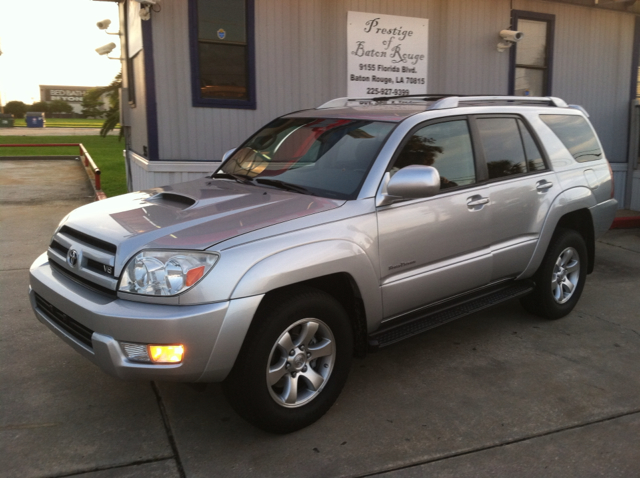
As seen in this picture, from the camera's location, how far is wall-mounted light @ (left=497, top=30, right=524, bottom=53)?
9578 millimetres

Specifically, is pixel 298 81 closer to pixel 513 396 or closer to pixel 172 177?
pixel 172 177

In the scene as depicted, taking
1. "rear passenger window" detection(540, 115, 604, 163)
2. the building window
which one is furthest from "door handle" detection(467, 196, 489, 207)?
the building window

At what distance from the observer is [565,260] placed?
528 centimetres

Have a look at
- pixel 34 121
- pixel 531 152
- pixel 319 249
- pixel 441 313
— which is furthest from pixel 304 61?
pixel 34 121

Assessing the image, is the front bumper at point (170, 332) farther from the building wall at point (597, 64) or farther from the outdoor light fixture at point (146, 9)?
the building wall at point (597, 64)

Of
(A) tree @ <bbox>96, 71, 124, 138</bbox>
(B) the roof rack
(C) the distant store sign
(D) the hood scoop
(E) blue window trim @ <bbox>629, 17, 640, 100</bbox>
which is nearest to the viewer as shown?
(D) the hood scoop

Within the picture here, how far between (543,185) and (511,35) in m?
5.58

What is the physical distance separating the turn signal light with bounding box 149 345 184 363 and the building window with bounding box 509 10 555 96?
8636 millimetres

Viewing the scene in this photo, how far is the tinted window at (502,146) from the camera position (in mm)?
4578

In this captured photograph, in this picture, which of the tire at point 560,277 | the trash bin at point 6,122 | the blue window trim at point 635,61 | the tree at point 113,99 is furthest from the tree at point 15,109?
the tire at point 560,277

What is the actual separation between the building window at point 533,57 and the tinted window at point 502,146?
5.81m

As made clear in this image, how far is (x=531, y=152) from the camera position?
4.95 meters

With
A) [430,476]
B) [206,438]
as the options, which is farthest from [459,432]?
[206,438]

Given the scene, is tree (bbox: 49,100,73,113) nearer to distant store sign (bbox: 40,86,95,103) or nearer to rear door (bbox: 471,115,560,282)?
distant store sign (bbox: 40,86,95,103)
